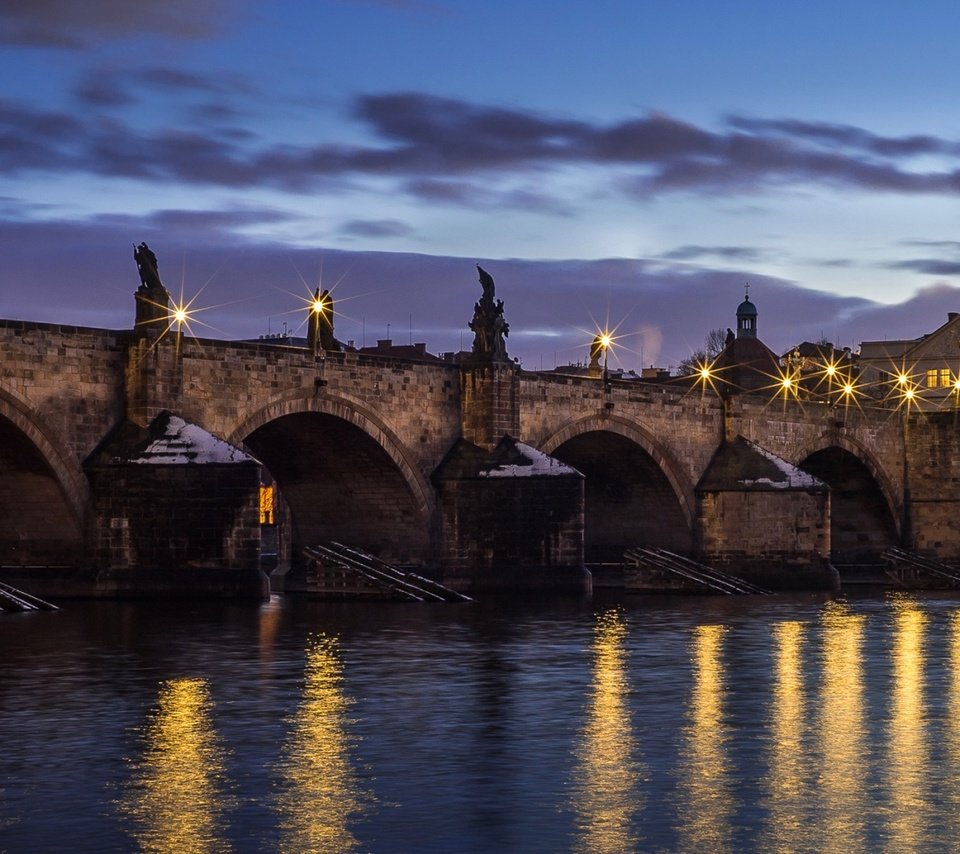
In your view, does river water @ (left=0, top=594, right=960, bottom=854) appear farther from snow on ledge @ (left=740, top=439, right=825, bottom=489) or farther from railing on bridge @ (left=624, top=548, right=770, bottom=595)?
snow on ledge @ (left=740, top=439, right=825, bottom=489)

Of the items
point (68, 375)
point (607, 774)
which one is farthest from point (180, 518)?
point (607, 774)

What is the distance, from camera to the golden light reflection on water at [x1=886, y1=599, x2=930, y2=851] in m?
12.9

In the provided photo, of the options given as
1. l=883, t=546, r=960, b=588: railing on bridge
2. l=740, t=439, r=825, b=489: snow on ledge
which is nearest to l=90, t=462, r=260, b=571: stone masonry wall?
l=740, t=439, r=825, b=489: snow on ledge

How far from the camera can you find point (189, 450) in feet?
123

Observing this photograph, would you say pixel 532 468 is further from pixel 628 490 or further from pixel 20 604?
pixel 20 604

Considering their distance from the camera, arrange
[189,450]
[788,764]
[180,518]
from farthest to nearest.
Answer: [189,450], [180,518], [788,764]

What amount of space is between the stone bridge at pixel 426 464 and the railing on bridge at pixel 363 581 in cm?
322

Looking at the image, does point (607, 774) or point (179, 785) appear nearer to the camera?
point (179, 785)

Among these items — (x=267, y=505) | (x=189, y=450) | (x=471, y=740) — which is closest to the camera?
(x=471, y=740)

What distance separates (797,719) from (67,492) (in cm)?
2181

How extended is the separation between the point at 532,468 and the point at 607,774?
99.7 feet

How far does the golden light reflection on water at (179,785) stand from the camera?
12.6m

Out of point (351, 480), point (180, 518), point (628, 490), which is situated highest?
point (351, 480)

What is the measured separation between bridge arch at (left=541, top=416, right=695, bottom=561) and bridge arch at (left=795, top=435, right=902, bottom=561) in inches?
487
